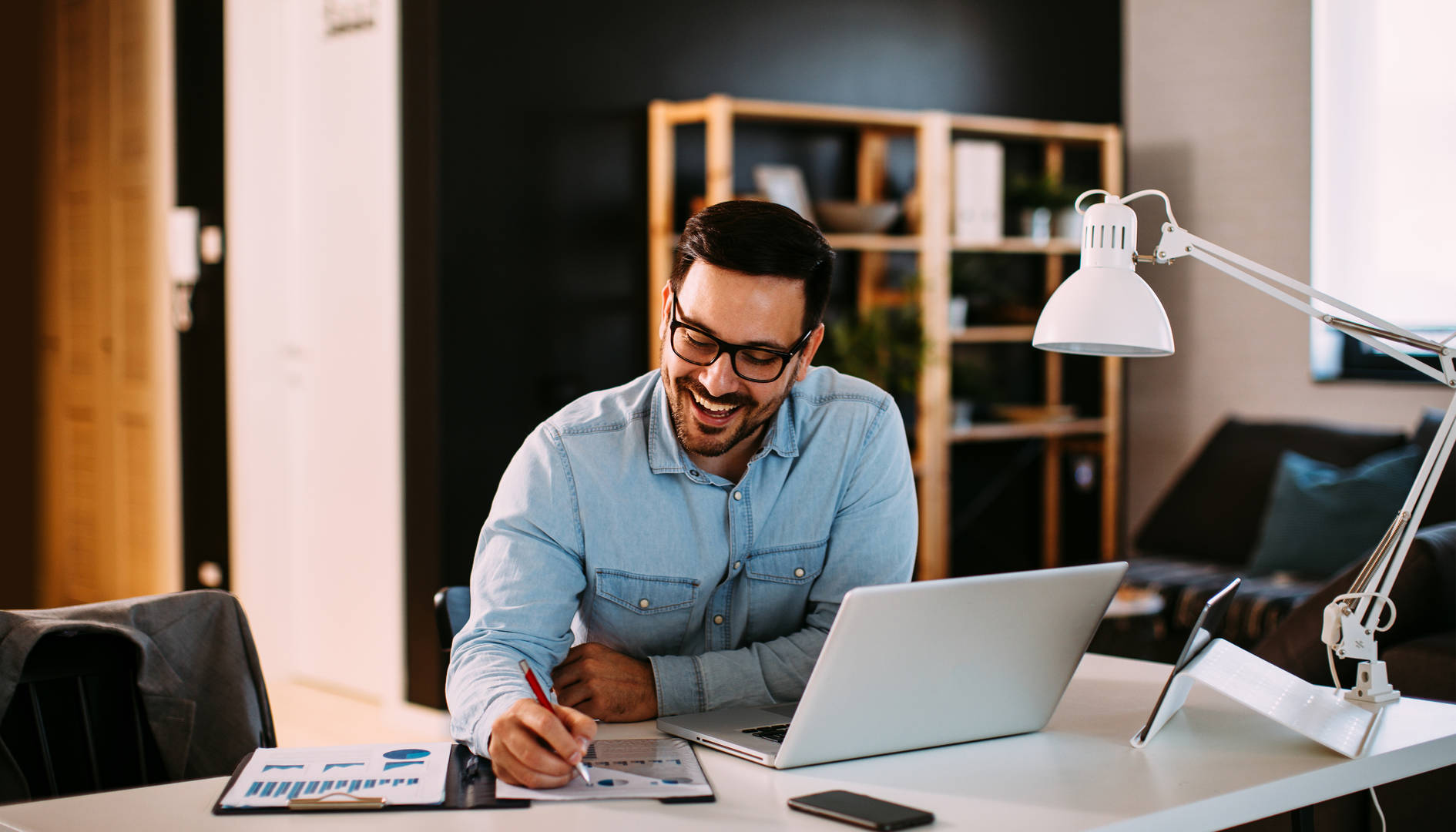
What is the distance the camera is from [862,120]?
468 cm

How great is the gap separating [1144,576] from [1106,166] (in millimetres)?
1788

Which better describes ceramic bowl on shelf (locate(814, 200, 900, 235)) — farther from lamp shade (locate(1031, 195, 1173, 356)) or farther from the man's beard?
lamp shade (locate(1031, 195, 1173, 356))

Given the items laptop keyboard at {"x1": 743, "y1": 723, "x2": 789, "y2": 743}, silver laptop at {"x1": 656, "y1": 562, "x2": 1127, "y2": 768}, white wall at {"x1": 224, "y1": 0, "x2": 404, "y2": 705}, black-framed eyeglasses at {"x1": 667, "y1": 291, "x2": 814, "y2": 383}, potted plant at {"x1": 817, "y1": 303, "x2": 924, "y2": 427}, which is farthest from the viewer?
potted plant at {"x1": 817, "y1": 303, "x2": 924, "y2": 427}

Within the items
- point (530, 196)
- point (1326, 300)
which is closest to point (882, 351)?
point (530, 196)

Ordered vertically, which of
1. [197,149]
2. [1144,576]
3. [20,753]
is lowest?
[1144,576]

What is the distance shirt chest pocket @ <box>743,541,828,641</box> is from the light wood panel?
12.0 ft

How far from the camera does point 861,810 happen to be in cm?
124

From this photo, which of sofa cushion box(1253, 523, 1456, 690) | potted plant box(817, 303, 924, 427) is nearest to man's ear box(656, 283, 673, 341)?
sofa cushion box(1253, 523, 1456, 690)

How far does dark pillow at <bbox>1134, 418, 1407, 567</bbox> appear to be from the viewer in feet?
15.1

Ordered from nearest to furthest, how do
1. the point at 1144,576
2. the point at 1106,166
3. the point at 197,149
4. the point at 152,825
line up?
the point at 152,825 < the point at 1144,576 < the point at 197,149 < the point at 1106,166

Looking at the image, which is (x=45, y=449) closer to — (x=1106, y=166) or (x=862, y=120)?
(x=862, y=120)

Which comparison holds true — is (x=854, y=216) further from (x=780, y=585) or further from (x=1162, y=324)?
(x=1162, y=324)

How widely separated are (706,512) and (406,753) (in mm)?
552

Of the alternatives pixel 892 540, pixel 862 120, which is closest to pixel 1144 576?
pixel 862 120
